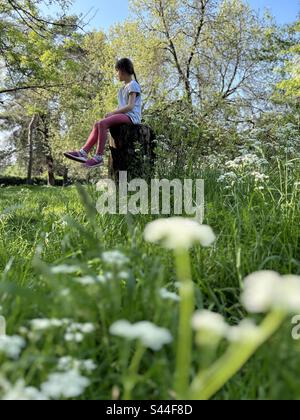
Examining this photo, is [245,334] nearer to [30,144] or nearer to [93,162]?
[93,162]

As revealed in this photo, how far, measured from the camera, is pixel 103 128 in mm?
4754

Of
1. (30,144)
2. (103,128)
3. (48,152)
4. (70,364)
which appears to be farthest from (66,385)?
(48,152)

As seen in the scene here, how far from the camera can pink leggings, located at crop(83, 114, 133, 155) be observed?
4762 mm

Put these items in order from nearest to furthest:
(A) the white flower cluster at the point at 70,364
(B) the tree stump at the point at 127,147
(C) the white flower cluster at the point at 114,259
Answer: (A) the white flower cluster at the point at 70,364 → (C) the white flower cluster at the point at 114,259 → (B) the tree stump at the point at 127,147

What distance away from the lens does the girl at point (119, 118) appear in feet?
15.2

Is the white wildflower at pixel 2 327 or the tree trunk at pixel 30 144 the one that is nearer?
the white wildflower at pixel 2 327

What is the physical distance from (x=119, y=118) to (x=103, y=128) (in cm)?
25

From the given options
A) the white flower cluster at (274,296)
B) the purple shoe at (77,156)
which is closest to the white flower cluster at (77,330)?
the white flower cluster at (274,296)

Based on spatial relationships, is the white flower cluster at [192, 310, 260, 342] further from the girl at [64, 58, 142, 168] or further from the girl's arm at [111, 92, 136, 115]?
the girl's arm at [111, 92, 136, 115]

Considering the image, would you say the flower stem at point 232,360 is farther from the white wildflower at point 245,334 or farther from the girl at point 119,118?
the girl at point 119,118

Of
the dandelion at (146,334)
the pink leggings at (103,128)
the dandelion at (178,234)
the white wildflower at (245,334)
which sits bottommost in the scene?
the dandelion at (146,334)

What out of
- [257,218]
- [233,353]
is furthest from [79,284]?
[257,218]
